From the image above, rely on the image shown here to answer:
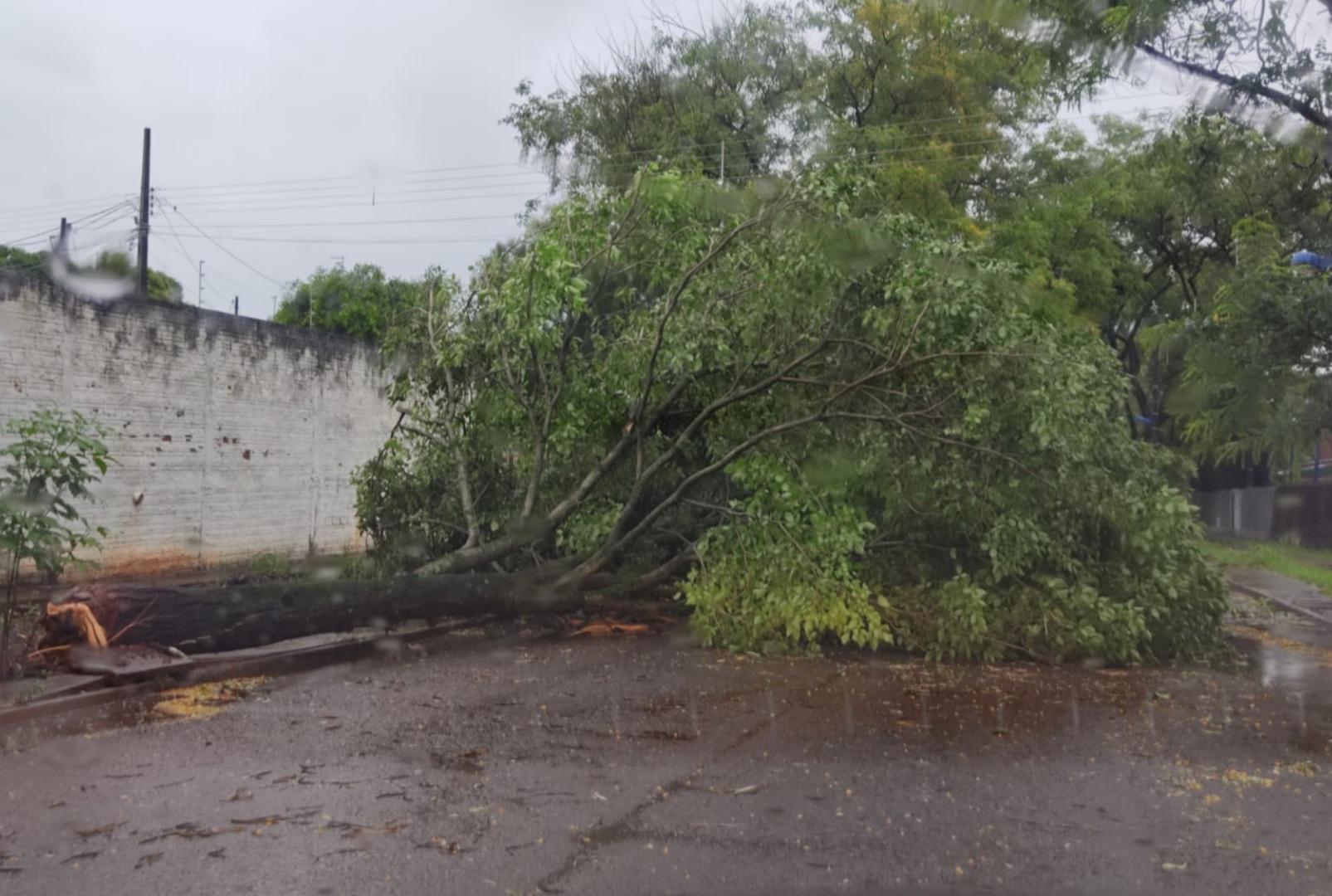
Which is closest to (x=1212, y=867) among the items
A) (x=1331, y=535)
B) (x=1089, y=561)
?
(x=1089, y=561)

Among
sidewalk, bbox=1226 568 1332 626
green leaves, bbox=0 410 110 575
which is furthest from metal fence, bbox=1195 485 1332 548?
green leaves, bbox=0 410 110 575

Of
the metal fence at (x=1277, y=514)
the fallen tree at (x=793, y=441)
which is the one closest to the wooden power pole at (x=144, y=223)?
the fallen tree at (x=793, y=441)

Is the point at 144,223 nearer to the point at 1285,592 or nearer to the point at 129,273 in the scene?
the point at 129,273

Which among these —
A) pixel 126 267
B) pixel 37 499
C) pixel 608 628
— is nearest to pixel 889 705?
pixel 608 628

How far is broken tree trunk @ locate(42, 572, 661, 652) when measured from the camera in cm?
832

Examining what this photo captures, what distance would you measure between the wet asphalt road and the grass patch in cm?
1144

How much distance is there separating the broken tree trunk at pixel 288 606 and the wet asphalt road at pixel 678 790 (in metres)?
0.74

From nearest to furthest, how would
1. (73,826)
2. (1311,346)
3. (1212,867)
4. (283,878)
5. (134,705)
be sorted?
(283,878) < (1212,867) < (73,826) < (134,705) < (1311,346)

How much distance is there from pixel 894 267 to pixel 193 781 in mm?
7326

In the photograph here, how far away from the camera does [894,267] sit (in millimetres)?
10742

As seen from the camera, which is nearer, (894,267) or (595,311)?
(894,267)

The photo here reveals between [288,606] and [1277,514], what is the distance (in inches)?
1063

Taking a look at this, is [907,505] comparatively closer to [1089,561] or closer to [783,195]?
[1089,561]

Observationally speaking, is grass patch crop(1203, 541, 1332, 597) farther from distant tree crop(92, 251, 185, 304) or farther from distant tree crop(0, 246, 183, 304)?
distant tree crop(0, 246, 183, 304)
